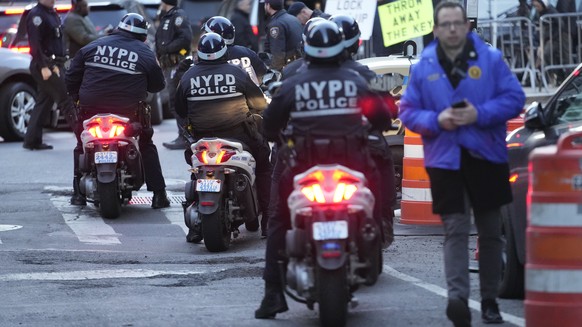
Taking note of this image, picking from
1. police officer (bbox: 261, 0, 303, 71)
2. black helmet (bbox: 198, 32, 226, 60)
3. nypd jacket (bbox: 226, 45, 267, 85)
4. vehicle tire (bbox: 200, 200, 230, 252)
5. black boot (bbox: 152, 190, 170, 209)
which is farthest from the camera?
police officer (bbox: 261, 0, 303, 71)

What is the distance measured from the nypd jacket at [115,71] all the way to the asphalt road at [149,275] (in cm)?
108

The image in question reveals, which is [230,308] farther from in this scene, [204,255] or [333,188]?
[204,255]

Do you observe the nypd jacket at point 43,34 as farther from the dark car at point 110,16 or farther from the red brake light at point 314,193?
the red brake light at point 314,193

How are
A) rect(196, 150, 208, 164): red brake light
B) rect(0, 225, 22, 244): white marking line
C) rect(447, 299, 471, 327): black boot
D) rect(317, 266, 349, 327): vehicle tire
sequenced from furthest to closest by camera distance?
rect(0, 225, 22, 244): white marking line
rect(196, 150, 208, 164): red brake light
rect(317, 266, 349, 327): vehicle tire
rect(447, 299, 471, 327): black boot

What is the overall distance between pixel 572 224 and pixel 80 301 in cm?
348

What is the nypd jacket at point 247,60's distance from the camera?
13945mm

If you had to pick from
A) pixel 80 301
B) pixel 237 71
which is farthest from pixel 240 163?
pixel 80 301

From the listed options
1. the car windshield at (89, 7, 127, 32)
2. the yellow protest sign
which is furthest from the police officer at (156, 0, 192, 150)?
the car windshield at (89, 7, 127, 32)

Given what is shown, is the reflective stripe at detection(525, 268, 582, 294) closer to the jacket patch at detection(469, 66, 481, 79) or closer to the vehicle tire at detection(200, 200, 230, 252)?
the jacket patch at detection(469, 66, 481, 79)

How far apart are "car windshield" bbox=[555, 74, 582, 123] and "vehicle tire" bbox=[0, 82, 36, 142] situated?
12925 mm

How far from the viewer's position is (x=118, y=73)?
14.5m

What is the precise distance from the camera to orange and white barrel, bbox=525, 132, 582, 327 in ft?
25.1

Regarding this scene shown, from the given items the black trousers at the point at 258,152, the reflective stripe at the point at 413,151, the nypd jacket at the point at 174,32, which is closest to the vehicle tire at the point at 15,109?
the nypd jacket at the point at 174,32

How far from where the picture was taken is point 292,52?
1869 centimetres
